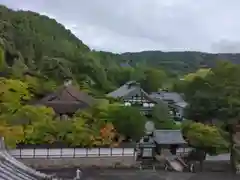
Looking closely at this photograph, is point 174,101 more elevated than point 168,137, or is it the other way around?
point 174,101

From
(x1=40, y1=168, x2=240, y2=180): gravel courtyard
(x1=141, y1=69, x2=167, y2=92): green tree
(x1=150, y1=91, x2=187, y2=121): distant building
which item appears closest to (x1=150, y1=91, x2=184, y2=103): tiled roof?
(x1=150, y1=91, x2=187, y2=121): distant building

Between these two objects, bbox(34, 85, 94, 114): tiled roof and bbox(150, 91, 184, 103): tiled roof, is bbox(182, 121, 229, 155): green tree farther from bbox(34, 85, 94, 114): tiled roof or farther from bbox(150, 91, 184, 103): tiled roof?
bbox(150, 91, 184, 103): tiled roof

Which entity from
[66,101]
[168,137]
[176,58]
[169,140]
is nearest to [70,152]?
[66,101]

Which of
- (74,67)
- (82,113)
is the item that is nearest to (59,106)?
(82,113)

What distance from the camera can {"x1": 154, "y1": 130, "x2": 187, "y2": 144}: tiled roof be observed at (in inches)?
897

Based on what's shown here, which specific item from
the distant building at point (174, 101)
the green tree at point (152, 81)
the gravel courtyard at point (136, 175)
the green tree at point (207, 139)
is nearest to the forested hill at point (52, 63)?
the green tree at point (152, 81)

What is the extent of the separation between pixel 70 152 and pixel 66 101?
608 centimetres

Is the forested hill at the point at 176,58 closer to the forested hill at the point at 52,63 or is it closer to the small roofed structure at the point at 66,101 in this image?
the forested hill at the point at 52,63

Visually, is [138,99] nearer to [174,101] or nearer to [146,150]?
[146,150]

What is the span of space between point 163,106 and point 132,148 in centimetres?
695

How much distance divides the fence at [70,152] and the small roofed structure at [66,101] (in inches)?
184

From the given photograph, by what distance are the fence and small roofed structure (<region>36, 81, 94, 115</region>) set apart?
4675 mm

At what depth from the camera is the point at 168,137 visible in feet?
75.8

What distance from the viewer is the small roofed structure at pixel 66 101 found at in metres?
24.4
